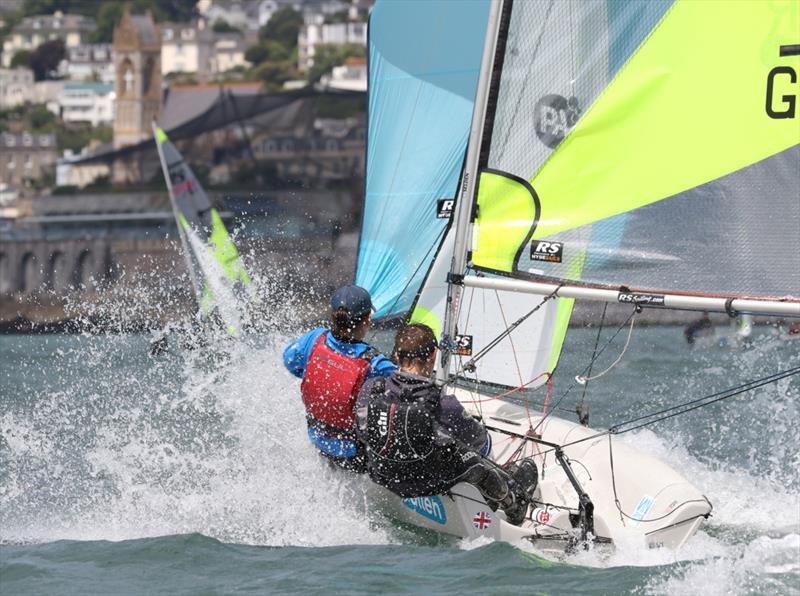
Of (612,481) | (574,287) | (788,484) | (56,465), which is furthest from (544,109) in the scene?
(56,465)

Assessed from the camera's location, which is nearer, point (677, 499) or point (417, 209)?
point (677, 499)

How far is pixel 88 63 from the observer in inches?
4144

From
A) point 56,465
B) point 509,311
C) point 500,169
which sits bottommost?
point 56,465

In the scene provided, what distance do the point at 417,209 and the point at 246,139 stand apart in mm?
40526

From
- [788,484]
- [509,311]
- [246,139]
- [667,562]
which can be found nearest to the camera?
[667,562]

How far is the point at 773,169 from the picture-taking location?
6.07m

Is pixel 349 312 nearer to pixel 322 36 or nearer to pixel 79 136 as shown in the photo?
pixel 79 136

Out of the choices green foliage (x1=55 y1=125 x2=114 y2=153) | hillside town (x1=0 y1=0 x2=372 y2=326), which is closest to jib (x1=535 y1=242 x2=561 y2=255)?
hillside town (x1=0 y1=0 x2=372 y2=326)

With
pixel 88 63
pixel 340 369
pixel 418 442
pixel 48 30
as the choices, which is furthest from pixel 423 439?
pixel 48 30

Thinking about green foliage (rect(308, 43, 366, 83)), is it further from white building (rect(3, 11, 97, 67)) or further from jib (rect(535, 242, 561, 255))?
jib (rect(535, 242, 561, 255))

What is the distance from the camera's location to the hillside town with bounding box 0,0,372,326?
44406mm

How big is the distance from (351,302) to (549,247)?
2.93 ft

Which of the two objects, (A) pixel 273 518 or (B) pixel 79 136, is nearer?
(A) pixel 273 518

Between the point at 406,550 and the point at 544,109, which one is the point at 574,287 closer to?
the point at 544,109
